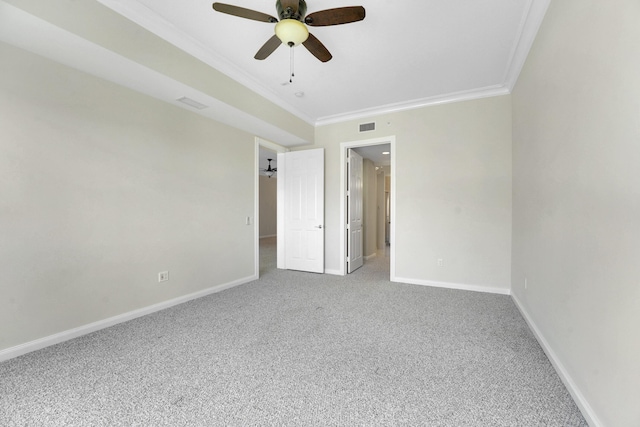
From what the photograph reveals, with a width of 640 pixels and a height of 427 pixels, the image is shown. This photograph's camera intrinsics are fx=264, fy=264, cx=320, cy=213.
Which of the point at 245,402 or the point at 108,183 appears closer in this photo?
the point at 245,402

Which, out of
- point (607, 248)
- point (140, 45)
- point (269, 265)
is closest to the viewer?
point (607, 248)

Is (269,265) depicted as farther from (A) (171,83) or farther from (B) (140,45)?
(B) (140,45)

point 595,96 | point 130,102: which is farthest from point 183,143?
point 595,96

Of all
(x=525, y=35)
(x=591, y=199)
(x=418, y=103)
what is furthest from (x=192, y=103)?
(x=591, y=199)

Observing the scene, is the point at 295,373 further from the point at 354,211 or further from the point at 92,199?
the point at 354,211

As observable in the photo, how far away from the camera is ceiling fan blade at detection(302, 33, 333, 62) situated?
2219 mm

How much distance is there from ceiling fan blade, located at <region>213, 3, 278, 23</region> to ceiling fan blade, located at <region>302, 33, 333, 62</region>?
1.16ft

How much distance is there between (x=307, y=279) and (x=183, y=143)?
2806 mm

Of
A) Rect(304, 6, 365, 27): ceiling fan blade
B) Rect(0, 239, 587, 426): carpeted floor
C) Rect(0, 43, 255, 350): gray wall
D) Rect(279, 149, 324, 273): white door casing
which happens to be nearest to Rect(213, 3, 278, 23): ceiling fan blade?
Rect(304, 6, 365, 27): ceiling fan blade

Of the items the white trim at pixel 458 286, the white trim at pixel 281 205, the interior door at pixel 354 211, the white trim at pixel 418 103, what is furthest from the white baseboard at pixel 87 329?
the white trim at pixel 418 103

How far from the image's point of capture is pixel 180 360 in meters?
2.06

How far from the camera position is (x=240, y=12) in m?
1.94

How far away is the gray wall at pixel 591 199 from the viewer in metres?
1.17

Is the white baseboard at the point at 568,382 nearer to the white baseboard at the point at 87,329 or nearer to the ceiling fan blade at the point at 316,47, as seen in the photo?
the ceiling fan blade at the point at 316,47
